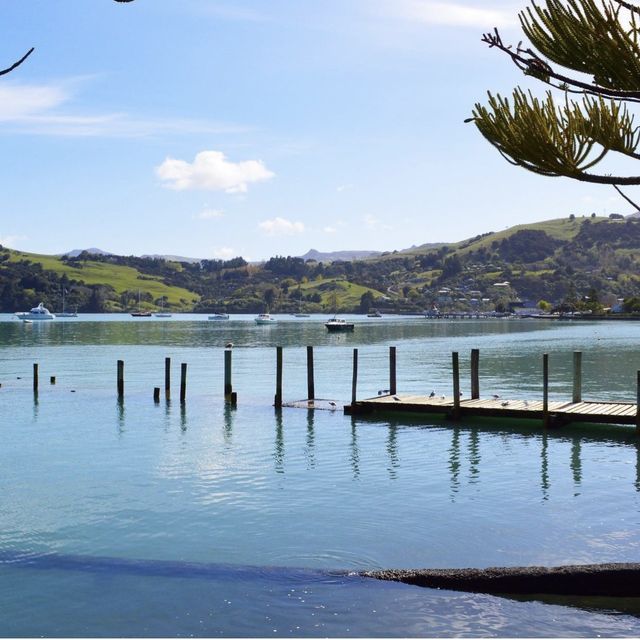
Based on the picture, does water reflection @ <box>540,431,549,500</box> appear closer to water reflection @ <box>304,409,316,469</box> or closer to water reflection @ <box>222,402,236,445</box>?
water reflection @ <box>304,409,316,469</box>

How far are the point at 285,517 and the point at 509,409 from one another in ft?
51.4

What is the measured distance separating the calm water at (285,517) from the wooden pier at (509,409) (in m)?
0.73

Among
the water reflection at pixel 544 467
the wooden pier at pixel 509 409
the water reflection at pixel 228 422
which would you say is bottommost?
the water reflection at pixel 544 467

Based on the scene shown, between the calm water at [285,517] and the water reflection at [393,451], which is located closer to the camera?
the calm water at [285,517]

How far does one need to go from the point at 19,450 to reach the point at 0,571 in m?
14.7

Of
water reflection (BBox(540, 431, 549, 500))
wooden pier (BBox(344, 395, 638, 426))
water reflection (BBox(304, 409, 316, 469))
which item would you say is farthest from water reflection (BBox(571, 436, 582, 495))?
water reflection (BBox(304, 409, 316, 469))

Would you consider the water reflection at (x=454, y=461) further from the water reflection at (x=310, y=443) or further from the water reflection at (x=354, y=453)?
the water reflection at (x=310, y=443)

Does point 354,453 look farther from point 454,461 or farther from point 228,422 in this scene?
point 228,422

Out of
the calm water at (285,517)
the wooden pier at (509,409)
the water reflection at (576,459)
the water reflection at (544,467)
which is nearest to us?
the calm water at (285,517)

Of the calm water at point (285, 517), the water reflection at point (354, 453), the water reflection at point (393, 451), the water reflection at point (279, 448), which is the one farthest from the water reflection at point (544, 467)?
the water reflection at point (279, 448)

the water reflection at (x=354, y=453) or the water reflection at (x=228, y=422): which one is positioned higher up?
the water reflection at (x=228, y=422)

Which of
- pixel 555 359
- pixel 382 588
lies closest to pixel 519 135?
pixel 382 588

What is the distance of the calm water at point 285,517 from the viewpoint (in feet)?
43.4

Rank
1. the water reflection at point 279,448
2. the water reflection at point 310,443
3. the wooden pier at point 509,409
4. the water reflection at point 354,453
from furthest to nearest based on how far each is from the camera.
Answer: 1. the wooden pier at point 509,409
2. the water reflection at point 310,443
3. the water reflection at point 279,448
4. the water reflection at point 354,453
